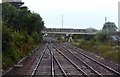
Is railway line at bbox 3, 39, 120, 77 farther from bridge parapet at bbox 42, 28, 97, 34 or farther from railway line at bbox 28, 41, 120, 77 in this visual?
bridge parapet at bbox 42, 28, 97, 34

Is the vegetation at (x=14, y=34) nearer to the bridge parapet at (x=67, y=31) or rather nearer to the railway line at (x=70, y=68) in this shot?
the railway line at (x=70, y=68)

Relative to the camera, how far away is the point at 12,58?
115 feet

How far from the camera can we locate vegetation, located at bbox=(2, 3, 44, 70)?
31.4 meters

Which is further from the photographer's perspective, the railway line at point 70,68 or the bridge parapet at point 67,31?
the bridge parapet at point 67,31

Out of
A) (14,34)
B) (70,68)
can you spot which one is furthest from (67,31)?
(70,68)

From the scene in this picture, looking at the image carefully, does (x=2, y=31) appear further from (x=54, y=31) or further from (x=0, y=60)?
(x=54, y=31)

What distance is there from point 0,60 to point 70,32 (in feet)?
433

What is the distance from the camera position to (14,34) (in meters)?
42.5

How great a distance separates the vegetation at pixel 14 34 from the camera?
31420 mm

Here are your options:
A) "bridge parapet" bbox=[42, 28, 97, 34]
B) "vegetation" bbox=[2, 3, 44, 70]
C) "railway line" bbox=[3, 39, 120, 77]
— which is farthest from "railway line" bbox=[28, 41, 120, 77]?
"bridge parapet" bbox=[42, 28, 97, 34]

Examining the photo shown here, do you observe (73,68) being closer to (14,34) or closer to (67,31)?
(14,34)

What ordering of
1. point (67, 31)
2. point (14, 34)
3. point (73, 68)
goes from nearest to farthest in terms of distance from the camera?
point (73, 68) < point (14, 34) < point (67, 31)

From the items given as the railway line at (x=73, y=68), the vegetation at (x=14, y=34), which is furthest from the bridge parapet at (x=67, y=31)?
the railway line at (x=73, y=68)

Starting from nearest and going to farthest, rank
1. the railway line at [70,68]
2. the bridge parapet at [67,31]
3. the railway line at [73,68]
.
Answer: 1. the railway line at [70,68]
2. the railway line at [73,68]
3. the bridge parapet at [67,31]
